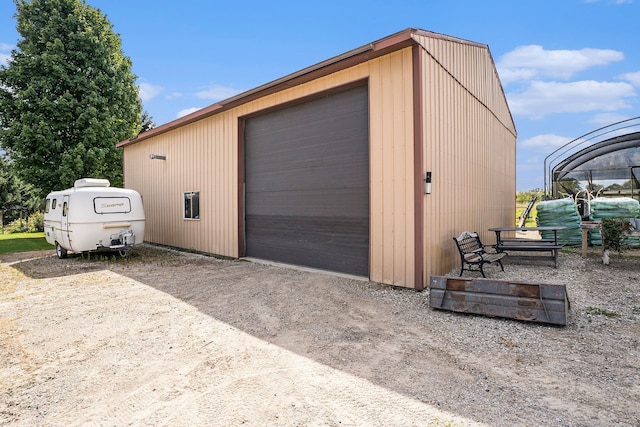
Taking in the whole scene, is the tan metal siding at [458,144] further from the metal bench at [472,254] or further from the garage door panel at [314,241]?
the garage door panel at [314,241]

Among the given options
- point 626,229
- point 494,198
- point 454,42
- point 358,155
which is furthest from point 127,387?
point 494,198

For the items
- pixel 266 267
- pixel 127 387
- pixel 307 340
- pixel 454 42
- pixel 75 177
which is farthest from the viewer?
pixel 75 177

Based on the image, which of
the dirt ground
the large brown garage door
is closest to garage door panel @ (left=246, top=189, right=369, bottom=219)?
the large brown garage door

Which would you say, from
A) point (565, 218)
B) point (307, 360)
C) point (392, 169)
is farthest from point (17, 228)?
point (565, 218)

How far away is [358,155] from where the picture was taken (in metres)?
6.75

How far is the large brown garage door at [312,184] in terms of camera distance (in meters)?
6.79

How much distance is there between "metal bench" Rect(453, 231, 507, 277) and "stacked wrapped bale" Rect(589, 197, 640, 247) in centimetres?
519

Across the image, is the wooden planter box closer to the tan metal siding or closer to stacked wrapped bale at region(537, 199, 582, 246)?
the tan metal siding

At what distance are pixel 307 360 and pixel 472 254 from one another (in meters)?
4.78

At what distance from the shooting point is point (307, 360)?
131 inches

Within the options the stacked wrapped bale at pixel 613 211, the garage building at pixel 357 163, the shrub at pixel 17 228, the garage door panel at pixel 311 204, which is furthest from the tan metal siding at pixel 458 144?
the shrub at pixel 17 228

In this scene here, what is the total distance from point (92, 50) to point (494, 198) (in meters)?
18.2

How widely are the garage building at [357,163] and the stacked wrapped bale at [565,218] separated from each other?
58.4 inches

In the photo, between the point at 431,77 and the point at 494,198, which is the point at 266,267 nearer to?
the point at 431,77
